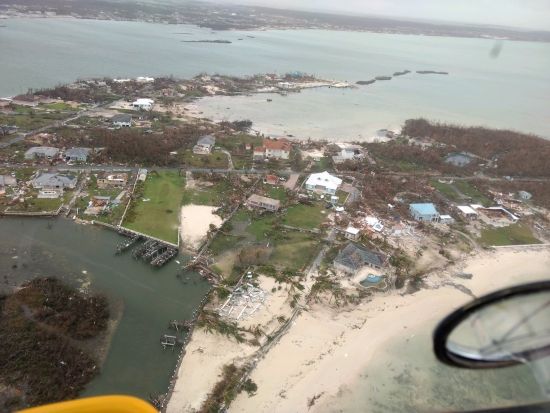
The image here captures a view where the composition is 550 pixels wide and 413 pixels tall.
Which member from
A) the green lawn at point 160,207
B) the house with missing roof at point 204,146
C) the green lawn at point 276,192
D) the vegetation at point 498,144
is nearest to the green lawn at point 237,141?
the house with missing roof at point 204,146

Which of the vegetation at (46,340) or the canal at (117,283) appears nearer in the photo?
the vegetation at (46,340)

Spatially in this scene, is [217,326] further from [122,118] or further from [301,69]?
[301,69]

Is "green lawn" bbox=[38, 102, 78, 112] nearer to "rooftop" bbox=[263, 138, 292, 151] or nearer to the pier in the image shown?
"rooftop" bbox=[263, 138, 292, 151]

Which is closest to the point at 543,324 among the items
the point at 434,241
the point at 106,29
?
the point at 434,241

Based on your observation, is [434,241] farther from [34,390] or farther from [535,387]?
[535,387]

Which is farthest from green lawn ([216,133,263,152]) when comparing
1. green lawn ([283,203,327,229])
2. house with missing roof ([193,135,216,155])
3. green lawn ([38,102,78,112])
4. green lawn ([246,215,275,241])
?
green lawn ([38,102,78,112])

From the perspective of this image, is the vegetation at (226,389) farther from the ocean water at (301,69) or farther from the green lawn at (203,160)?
the ocean water at (301,69)

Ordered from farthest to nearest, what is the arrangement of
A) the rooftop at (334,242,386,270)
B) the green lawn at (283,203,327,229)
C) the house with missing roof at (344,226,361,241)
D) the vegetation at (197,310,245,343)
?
1. the green lawn at (283,203,327,229)
2. the house with missing roof at (344,226,361,241)
3. the rooftop at (334,242,386,270)
4. the vegetation at (197,310,245,343)

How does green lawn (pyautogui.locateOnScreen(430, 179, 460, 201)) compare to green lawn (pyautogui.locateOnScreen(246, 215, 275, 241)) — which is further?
green lawn (pyautogui.locateOnScreen(430, 179, 460, 201))
